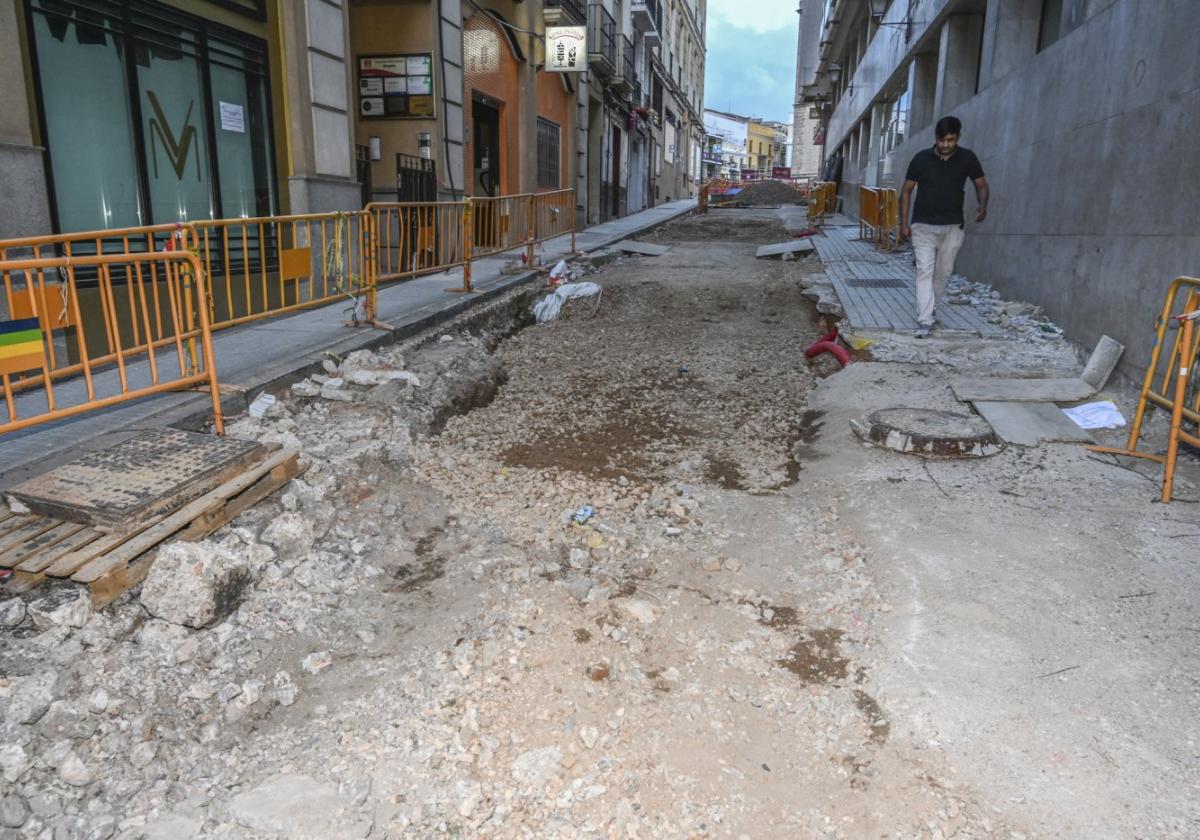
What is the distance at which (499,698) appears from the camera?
259 cm

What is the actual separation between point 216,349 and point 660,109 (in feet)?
117

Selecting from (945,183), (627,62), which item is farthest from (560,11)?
(945,183)

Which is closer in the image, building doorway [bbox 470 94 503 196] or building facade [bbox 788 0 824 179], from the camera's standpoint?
building doorway [bbox 470 94 503 196]

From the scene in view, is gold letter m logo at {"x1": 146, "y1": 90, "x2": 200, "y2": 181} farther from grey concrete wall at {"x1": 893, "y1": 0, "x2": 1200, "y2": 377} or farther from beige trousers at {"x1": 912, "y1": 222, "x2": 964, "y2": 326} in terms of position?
grey concrete wall at {"x1": 893, "y1": 0, "x2": 1200, "y2": 377}

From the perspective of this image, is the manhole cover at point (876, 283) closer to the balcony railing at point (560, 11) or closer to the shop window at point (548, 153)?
the shop window at point (548, 153)

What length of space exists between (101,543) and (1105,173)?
277 inches

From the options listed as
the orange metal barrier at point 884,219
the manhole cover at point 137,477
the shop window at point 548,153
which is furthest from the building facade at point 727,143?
the manhole cover at point 137,477

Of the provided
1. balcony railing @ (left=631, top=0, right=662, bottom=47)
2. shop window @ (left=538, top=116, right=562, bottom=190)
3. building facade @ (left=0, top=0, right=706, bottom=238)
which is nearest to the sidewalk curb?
building facade @ (left=0, top=0, right=706, bottom=238)

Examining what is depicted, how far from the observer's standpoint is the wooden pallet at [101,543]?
9.31 feet

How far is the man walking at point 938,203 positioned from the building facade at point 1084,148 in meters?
0.88

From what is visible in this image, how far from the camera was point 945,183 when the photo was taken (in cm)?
692

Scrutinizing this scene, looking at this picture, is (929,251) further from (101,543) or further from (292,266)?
(101,543)

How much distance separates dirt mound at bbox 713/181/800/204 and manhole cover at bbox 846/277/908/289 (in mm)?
34230

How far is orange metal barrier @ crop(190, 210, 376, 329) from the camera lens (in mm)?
6496
